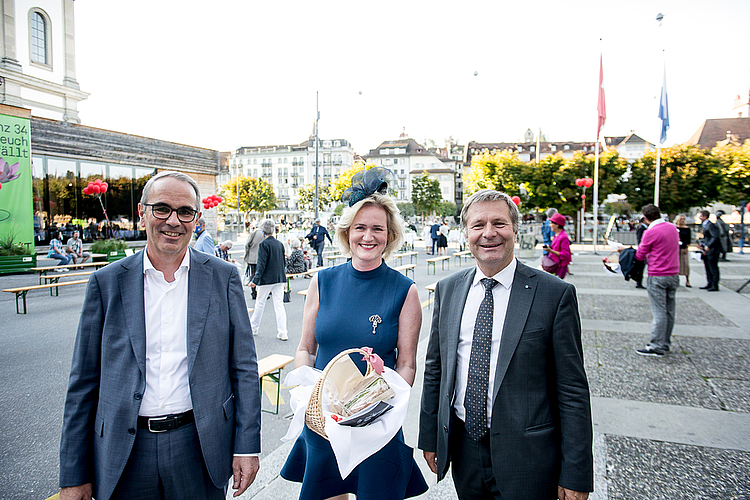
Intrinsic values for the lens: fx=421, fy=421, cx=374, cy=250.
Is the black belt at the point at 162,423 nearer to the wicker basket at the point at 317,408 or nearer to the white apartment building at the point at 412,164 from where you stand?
the wicker basket at the point at 317,408

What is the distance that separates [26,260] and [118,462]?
17.3 metres

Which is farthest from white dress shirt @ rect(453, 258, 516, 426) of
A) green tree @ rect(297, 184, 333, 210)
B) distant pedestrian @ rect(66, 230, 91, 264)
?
green tree @ rect(297, 184, 333, 210)

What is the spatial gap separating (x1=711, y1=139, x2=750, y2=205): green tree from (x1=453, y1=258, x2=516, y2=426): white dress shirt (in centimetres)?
3497

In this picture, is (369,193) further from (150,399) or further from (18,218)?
(18,218)

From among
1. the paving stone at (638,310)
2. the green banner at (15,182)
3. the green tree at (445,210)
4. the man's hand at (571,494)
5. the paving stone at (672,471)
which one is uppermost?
the green tree at (445,210)

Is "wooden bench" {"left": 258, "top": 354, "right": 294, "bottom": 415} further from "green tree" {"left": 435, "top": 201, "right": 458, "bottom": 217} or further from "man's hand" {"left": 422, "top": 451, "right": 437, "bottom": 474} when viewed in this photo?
"green tree" {"left": 435, "top": 201, "right": 458, "bottom": 217}

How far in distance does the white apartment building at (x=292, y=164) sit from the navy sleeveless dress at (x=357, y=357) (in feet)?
345

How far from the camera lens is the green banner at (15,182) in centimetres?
1418

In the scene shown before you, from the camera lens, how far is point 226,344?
2.04 m

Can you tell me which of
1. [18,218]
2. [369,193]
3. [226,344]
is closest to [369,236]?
[369,193]

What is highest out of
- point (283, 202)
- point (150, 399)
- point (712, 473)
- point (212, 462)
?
point (283, 202)

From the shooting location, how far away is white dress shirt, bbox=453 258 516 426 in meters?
1.97

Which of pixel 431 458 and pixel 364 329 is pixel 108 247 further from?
pixel 431 458

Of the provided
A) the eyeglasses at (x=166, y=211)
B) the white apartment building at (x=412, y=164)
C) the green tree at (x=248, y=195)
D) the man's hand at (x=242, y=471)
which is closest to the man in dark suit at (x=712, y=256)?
the man's hand at (x=242, y=471)
